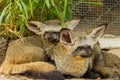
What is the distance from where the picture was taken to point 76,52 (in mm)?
5590

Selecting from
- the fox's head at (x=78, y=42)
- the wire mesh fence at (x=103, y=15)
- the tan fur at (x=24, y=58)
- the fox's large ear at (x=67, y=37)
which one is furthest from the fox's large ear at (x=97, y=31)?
the wire mesh fence at (x=103, y=15)

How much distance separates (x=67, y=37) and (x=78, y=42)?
151mm

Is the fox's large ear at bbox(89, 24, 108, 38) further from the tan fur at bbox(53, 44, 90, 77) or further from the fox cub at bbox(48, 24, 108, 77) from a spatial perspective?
the tan fur at bbox(53, 44, 90, 77)

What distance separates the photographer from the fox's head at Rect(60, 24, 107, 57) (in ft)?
18.0

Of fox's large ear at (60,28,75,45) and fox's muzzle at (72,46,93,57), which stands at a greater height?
fox's large ear at (60,28,75,45)

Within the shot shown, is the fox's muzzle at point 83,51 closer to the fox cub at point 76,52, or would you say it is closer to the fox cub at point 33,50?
the fox cub at point 76,52

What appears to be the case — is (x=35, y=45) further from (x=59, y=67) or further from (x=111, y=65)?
(x=111, y=65)

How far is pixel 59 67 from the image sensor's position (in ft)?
19.1

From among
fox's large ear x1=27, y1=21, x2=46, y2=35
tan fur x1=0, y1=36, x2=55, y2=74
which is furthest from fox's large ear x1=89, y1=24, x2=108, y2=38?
fox's large ear x1=27, y1=21, x2=46, y2=35

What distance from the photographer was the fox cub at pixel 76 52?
555 centimetres

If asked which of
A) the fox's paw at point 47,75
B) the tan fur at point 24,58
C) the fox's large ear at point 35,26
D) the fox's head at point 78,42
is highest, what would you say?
the fox's large ear at point 35,26

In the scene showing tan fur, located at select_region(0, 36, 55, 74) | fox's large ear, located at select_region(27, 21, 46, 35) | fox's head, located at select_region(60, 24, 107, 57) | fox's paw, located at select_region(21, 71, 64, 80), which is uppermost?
fox's large ear, located at select_region(27, 21, 46, 35)

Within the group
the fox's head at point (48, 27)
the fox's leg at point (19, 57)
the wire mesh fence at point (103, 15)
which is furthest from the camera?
the wire mesh fence at point (103, 15)

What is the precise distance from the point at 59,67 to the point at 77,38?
462 millimetres
